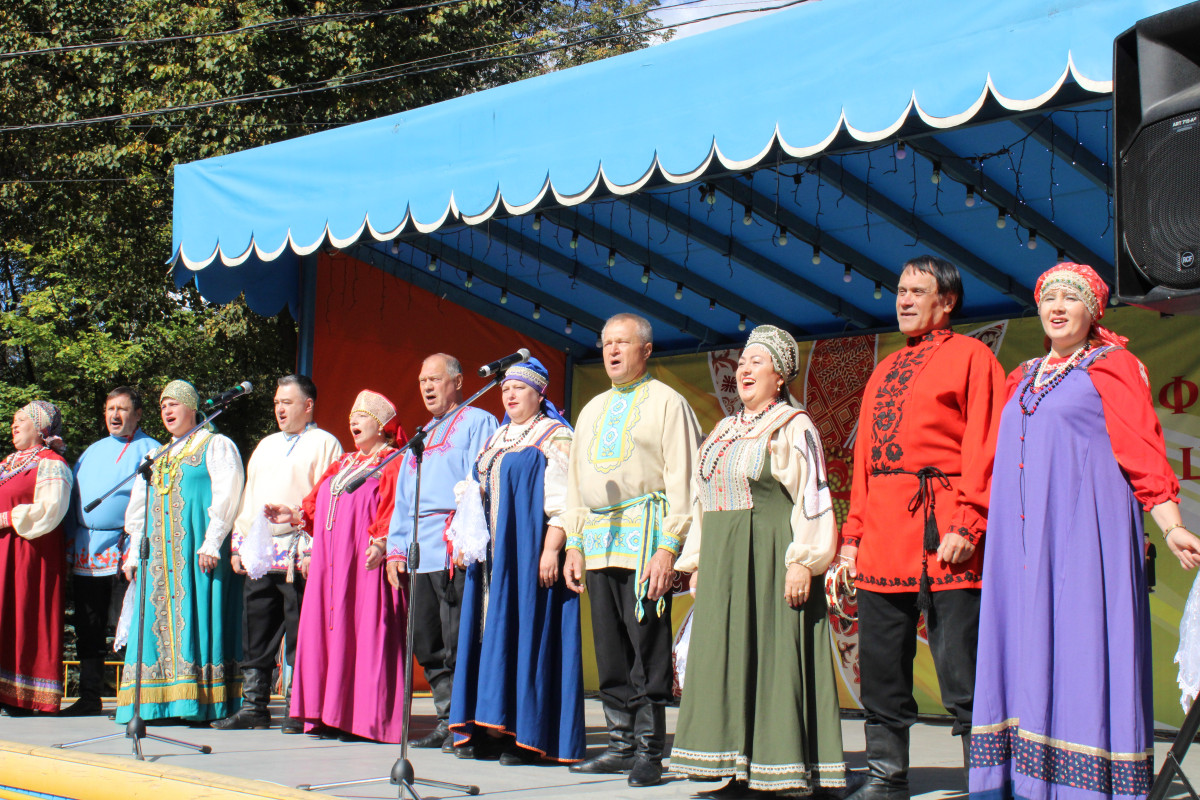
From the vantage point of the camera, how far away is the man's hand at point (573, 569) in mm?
4902

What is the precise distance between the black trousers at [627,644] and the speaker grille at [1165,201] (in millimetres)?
2263

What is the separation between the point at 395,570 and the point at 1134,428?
3.46 m

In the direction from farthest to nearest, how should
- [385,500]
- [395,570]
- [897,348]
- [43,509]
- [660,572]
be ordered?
[897,348]
[43,509]
[385,500]
[395,570]
[660,572]

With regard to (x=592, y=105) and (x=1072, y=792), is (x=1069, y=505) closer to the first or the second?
(x=1072, y=792)

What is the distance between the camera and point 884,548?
12.8ft

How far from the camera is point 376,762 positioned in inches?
200

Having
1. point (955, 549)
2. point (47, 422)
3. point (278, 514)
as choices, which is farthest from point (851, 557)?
point (47, 422)

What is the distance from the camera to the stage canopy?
436 centimetres

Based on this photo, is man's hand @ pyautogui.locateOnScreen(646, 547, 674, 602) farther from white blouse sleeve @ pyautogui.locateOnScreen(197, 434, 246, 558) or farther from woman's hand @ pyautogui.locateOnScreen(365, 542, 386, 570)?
white blouse sleeve @ pyautogui.locateOnScreen(197, 434, 246, 558)

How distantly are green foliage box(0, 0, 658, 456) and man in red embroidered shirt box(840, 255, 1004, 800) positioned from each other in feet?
26.5

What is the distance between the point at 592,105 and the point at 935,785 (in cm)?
317

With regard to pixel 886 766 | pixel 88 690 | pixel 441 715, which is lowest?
pixel 88 690

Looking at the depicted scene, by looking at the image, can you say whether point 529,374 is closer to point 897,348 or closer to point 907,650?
point 907,650

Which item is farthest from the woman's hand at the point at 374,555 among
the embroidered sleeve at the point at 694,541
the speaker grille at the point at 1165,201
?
the speaker grille at the point at 1165,201
